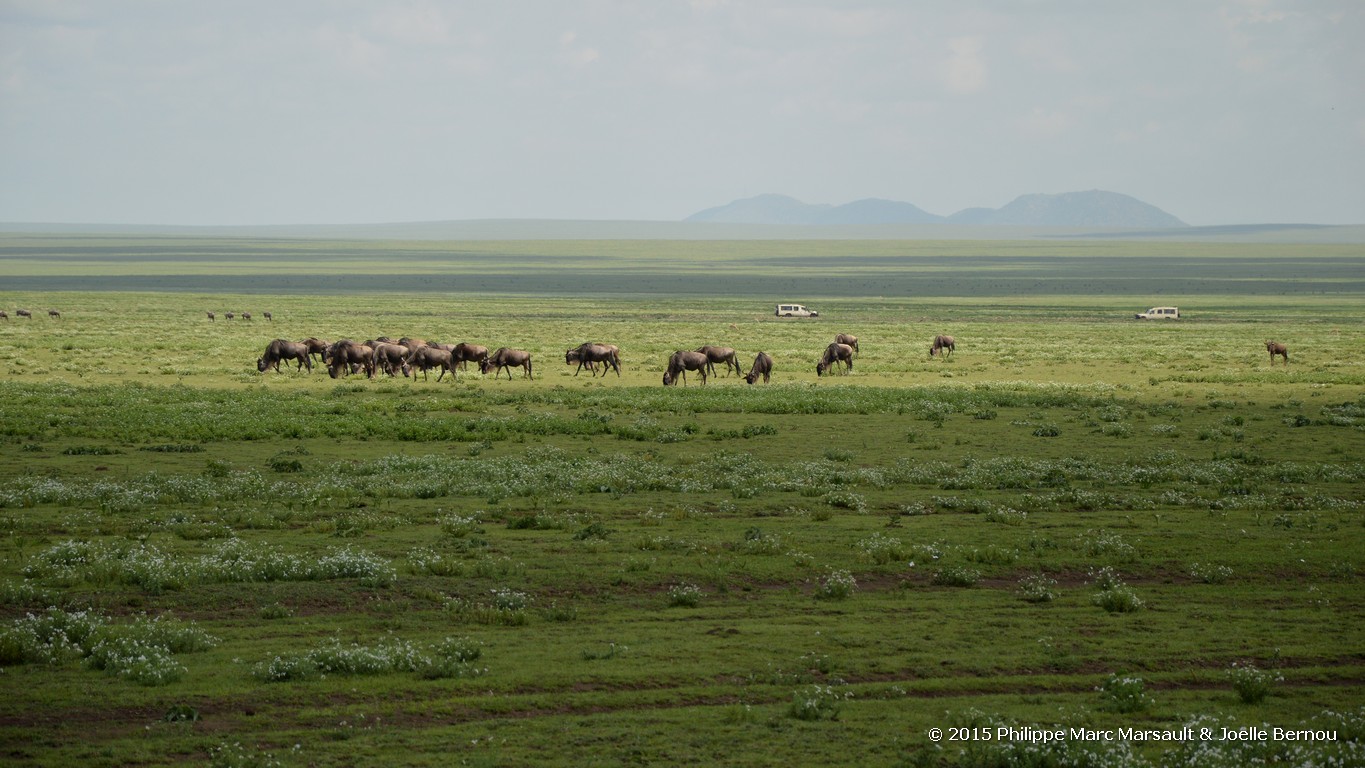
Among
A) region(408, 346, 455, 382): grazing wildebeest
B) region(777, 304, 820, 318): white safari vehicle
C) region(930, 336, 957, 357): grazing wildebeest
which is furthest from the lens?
region(777, 304, 820, 318): white safari vehicle

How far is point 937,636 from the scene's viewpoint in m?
13.8

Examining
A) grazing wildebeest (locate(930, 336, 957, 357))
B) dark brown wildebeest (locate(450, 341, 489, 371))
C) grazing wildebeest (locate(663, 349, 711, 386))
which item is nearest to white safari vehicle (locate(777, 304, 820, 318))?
grazing wildebeest (locate(930, 336, 957, 357))

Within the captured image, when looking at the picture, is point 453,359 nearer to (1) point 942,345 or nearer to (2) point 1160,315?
(1) point 942,345

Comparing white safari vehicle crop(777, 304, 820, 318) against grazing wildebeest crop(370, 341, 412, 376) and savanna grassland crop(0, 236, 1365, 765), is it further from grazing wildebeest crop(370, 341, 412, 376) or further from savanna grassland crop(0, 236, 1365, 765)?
→ grazing wildebeest crop(370, 341, 412, 376)

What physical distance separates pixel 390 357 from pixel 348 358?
1.61 metres

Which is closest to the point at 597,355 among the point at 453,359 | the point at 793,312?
the point at 453,359

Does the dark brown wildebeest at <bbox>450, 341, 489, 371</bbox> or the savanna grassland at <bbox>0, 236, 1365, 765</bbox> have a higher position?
the dark brown wildebeest at <bbox>450, 341, 489, 371</bbox>

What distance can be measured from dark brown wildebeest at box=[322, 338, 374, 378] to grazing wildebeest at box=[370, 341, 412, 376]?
11.5 inches

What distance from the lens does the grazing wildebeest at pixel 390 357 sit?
4572cm

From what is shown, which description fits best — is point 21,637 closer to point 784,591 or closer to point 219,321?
point 784,591

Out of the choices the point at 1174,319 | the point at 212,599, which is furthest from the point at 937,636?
the point at 1174,319

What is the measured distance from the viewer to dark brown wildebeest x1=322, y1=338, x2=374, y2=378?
45094 millimetres

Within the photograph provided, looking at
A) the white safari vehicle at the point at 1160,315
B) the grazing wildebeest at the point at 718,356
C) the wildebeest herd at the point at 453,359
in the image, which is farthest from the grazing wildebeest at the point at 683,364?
the white safari vehicle at the point at 1160,315

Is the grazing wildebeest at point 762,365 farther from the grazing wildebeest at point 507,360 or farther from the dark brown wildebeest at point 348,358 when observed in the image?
the dark brown wildebeest at point 348,358
